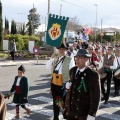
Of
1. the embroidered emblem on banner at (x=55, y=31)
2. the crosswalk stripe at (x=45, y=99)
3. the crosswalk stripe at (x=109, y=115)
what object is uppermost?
the embroidered emblem on banner at (x=55, y=31)

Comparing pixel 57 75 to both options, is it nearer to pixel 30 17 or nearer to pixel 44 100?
pixel 44 100

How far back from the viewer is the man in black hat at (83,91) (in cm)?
444

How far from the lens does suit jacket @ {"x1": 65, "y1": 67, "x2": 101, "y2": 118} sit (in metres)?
4.43

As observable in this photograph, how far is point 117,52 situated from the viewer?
1043cm

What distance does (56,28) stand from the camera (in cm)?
718

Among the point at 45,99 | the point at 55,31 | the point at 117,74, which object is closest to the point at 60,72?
the point at 55,31

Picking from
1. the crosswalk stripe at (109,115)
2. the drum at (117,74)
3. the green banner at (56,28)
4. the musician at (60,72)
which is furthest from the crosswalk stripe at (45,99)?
the green banner at (56,28)

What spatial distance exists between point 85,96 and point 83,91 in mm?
82

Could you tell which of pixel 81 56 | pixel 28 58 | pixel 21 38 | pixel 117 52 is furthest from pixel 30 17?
pixel 81 56

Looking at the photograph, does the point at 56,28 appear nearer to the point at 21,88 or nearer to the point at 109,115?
the point at 21,88

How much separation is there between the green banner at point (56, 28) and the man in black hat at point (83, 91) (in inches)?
99.7

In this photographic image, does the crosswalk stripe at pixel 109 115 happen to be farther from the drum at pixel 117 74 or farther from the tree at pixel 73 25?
the tree at pixel 73 25

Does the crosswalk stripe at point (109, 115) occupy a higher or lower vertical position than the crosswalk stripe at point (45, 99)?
lower

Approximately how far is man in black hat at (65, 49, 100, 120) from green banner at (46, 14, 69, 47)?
8.31 feet
